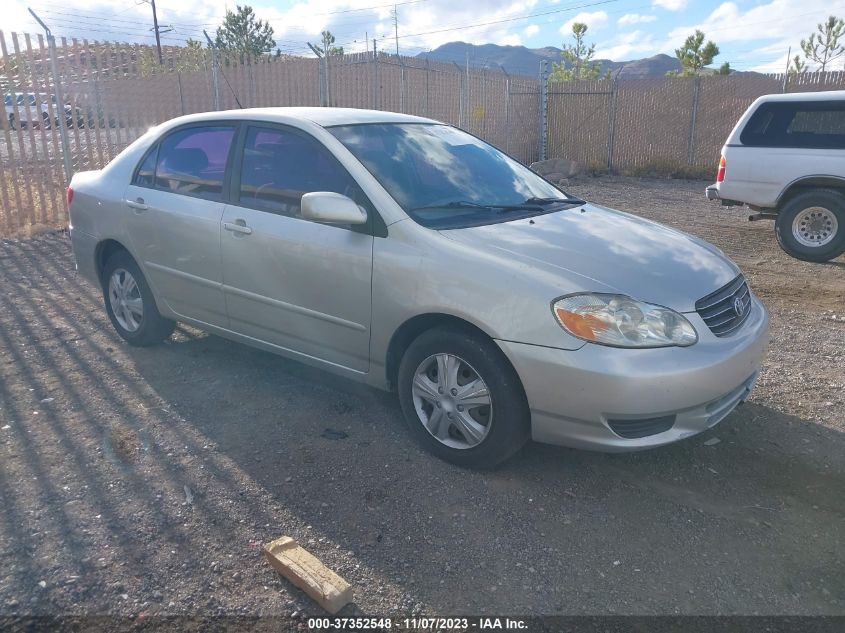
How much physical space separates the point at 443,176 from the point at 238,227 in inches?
50.6

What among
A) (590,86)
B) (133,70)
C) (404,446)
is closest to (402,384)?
(404,446)

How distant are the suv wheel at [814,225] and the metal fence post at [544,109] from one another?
1166 centimetres

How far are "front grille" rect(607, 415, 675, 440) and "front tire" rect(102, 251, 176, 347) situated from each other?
351 cm

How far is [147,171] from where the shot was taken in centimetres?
505

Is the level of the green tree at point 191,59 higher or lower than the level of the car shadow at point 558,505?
higher

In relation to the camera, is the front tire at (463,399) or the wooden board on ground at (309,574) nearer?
the wooden board on ground at (309,574)

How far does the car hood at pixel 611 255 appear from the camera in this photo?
131 inches

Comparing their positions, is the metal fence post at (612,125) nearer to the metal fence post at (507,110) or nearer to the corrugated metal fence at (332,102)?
the corrugated metal fence at (332,102)

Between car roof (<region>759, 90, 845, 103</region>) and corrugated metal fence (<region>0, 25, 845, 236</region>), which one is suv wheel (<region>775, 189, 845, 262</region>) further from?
corrugated metal fence (<region>0, 25, 845, 236</region>)

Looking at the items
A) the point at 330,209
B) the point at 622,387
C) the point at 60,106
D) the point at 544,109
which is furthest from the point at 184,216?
the point at 544,109

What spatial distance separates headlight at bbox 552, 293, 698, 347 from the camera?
316 centimetres

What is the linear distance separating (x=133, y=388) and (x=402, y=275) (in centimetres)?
223

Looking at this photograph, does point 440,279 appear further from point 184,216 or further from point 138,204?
point 138,204

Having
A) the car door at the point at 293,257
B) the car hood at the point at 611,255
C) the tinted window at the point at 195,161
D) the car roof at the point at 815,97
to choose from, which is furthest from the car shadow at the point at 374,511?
the car roof at the point at 815,97
